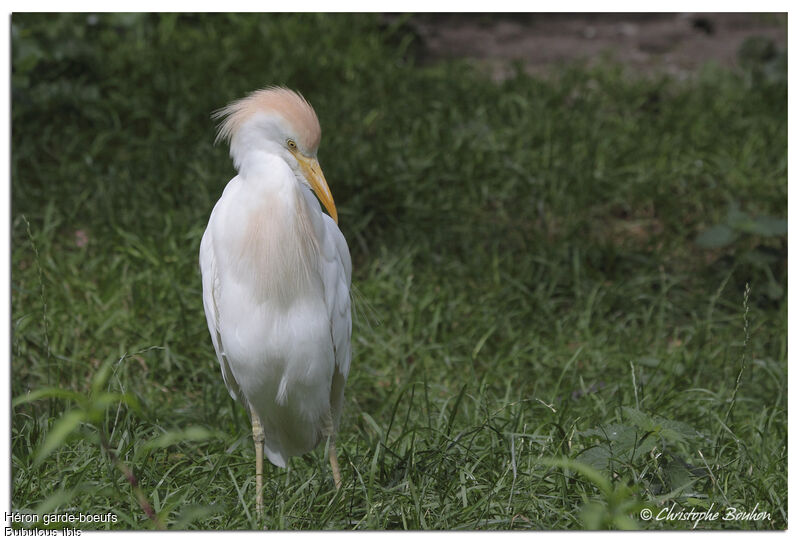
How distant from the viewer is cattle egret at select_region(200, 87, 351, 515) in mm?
2000

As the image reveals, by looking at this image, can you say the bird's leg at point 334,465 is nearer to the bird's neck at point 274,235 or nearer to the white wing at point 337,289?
the white wing at point 337,289

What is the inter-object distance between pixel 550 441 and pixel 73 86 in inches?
123

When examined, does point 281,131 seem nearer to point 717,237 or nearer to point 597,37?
point 717,237

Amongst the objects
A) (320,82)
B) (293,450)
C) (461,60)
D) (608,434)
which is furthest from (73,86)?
(608,434)

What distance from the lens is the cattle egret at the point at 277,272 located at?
78.7 inches

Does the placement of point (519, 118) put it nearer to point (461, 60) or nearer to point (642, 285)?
point (461, 60)

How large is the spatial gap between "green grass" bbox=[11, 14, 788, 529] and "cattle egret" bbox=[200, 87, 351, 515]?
0.22 meters

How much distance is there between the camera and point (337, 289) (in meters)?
2.25

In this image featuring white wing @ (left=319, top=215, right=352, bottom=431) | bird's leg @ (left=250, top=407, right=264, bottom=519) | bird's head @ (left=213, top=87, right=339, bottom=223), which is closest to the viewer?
bird's head @ (left=213, top=87, right=339, bottom=223)

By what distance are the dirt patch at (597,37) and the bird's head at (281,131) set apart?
11.3 feet

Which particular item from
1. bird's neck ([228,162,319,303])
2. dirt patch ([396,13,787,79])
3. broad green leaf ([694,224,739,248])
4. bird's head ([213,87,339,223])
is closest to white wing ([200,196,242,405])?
bird's neck ([228,162,319,303])

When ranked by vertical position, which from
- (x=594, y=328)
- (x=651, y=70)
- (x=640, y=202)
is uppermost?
(x=651, y=70)

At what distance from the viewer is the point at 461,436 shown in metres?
2.29

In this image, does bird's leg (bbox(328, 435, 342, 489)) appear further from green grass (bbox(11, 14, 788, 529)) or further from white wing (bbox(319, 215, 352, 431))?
white wing (bbox(319, 215, 352, 431))
